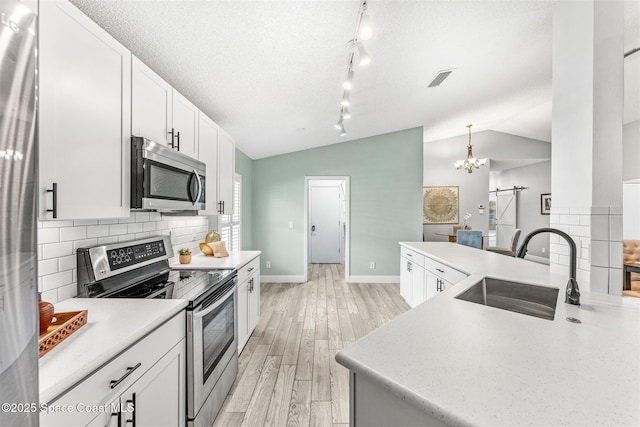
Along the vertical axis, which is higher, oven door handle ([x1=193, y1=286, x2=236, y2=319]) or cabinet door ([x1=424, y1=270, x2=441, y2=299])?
oven door handle ([x1=193, y1=286, x2=236, y2=319])

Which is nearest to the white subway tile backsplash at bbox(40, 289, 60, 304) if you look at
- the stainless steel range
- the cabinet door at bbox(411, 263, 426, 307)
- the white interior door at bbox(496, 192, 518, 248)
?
the stainless steel range

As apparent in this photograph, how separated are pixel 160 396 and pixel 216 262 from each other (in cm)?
122

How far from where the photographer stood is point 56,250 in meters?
1.31

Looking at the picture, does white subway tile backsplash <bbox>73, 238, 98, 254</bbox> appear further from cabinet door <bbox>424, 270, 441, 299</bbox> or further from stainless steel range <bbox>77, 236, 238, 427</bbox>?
cabinet door <bbox>424, 270, 441, 299</bbox>

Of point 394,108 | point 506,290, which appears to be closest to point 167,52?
point 506,290

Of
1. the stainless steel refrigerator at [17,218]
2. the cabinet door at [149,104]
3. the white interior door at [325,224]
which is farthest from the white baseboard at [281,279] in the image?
the stainless steel refrigerator at [17,218]

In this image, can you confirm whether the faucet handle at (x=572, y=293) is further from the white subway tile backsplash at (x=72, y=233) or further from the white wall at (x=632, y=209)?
the white wall at (x=632, y=209)

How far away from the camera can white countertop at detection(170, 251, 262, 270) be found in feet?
6.84

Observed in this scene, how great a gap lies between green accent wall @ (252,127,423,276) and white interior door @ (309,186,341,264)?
1.58m

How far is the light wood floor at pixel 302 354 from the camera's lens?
5.77 feet

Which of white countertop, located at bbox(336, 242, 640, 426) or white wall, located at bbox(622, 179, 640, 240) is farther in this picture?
white wall, located at bbox(622, 179, 640, 240)

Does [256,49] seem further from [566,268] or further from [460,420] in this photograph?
[566,268]

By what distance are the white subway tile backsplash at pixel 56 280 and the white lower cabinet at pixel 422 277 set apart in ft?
8.46

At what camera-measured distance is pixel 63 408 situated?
0.74 m
